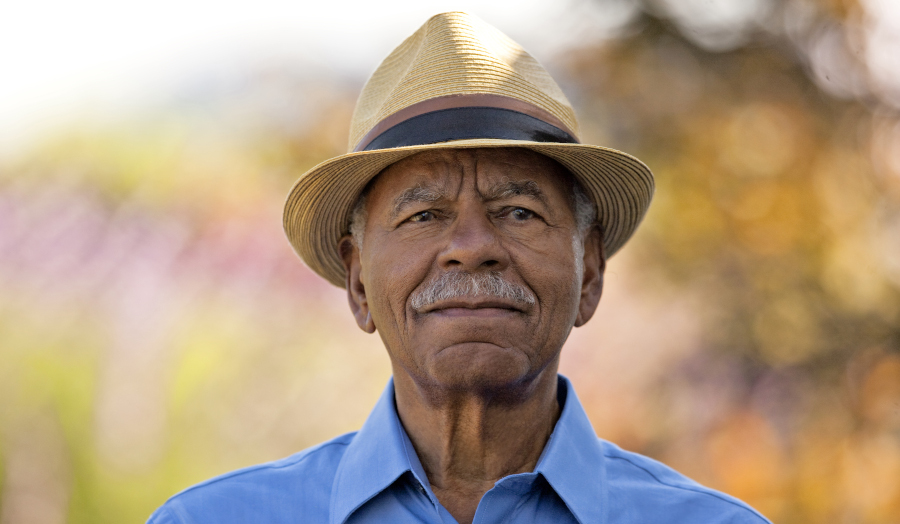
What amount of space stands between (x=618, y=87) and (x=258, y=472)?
205 inches

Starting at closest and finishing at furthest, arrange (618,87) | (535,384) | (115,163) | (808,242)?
(535,384)
(115,163)
(808,242)
(618,87)

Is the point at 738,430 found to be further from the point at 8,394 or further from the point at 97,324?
the point at 8,394

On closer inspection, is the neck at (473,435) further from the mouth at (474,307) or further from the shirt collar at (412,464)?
the mouth at (474,307)

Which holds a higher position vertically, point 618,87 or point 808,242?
point 618,87

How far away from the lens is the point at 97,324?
557 centimetres

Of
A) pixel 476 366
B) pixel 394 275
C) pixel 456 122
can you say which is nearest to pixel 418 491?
pixel 476 366

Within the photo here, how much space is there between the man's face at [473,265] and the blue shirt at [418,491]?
0.26 meters

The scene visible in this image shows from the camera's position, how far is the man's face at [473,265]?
234cm

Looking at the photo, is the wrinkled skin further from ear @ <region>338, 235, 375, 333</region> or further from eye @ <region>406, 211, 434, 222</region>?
ear @ <region>338, 235, 375, 333</region>

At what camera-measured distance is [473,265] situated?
236 cm

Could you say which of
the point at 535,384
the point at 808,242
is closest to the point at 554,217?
the point at 535,384

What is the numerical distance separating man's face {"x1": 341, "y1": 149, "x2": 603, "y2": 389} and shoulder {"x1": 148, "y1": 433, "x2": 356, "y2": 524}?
47cm

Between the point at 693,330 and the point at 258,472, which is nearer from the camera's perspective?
the point at 258,472

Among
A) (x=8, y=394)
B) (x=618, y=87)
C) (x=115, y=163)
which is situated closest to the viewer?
(x=8, y=394)
